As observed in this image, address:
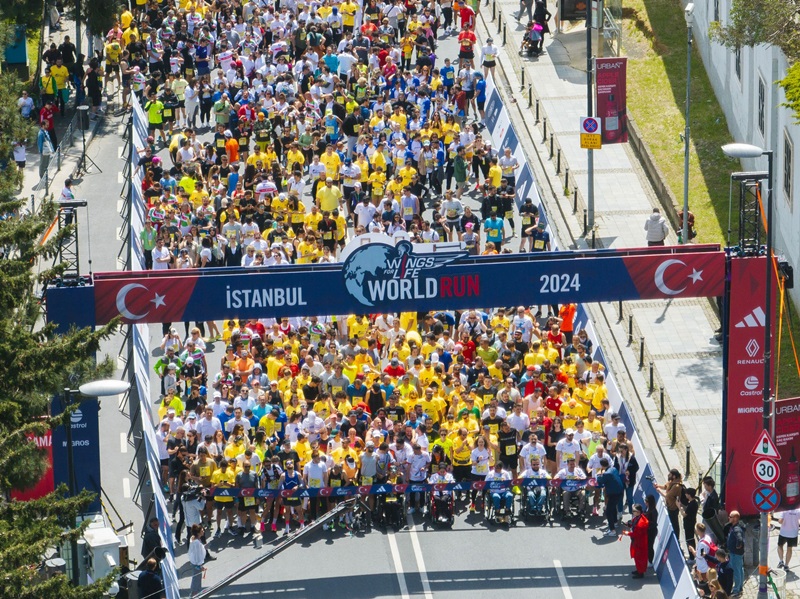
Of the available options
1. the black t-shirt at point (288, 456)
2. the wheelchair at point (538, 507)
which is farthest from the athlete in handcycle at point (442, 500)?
the black t-shirt at point (288, 456)

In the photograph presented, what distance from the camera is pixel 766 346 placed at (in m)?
28.5

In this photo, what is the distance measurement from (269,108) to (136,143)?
3.43m

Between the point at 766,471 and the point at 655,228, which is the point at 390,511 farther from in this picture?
the point at 655,228

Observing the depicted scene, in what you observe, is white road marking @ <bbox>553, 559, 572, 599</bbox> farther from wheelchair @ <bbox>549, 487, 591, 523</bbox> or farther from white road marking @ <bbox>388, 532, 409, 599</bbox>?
white road marking @ <bbox>388, 532, 409, 599</bbox>

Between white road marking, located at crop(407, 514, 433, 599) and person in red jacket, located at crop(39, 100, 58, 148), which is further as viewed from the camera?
person in red jacket, located at crop(39, 100, 58, 148)

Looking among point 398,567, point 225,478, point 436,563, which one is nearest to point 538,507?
point 436,563

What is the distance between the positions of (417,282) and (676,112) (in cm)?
2013

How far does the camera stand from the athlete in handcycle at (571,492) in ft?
101

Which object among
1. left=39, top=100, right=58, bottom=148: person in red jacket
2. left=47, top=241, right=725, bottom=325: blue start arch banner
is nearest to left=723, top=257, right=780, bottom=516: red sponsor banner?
left=47, top=241, right=725, bottom=325: blue start arch banner

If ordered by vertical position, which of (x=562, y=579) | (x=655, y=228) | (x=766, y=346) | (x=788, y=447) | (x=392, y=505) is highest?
(x=655, y=228)

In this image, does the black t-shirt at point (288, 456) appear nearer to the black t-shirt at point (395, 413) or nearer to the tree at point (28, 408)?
the black t-shirt at point (395, 413)

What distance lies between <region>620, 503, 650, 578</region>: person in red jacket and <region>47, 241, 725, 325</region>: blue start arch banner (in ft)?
12.4

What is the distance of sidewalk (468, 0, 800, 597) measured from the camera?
1358 inches

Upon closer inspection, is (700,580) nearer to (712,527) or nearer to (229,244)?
(712,527)
